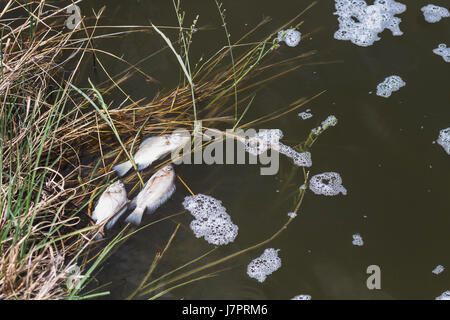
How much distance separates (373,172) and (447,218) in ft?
1.51

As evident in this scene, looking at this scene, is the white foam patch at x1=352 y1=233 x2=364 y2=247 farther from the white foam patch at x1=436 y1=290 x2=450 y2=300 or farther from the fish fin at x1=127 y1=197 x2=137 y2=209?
the fish fin at x1=127 y1=197 x2=137 y2=209

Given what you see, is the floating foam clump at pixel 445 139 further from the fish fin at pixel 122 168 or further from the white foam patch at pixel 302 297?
the fish fin at pixel 122 168

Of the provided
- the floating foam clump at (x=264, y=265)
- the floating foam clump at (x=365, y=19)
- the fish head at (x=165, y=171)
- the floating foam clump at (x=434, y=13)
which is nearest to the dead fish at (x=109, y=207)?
the fish head at (x=165, y=171)

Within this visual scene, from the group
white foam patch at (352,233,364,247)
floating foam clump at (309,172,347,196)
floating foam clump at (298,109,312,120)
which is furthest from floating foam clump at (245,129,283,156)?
white foam patch at (352,233,364,247)

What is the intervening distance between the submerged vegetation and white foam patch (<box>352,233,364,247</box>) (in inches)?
13.3

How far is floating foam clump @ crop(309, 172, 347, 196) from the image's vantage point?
2.76m

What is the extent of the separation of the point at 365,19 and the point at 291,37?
62 cm

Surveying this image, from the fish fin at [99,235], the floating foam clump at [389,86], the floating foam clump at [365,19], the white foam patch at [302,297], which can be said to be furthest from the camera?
the floating foam clump at [365,19]

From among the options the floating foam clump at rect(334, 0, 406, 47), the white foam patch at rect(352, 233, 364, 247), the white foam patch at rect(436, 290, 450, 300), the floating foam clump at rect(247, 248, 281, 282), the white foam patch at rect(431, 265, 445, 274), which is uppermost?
the floating foam clump at rect(334, 0, 406, 47)

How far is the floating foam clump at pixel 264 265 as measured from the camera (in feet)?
8.19

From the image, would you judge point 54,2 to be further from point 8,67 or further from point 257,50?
point 257,50

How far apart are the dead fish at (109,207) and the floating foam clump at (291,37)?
5.15ft

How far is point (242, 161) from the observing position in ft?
9.53

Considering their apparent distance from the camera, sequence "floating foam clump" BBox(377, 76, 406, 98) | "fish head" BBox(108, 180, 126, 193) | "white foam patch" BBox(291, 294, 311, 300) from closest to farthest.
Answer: "white foam patch" BBox(291, 294, 311, 300) < "fish head" BBox(108, 180, 126, 193) < "floating foam clump" BBox(377, 76, 406, 98)
